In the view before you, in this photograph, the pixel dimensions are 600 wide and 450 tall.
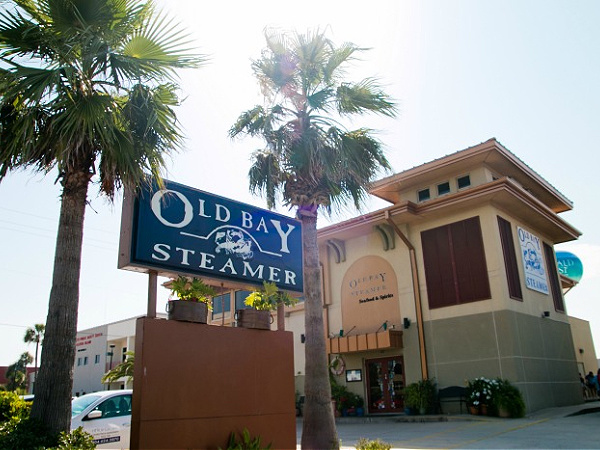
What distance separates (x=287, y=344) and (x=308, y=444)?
11.2 feet

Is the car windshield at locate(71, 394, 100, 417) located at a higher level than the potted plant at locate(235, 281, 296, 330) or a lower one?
lower

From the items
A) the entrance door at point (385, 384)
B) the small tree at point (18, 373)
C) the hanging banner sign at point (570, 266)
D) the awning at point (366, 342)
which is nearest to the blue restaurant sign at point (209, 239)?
the awning at point (366, 342)

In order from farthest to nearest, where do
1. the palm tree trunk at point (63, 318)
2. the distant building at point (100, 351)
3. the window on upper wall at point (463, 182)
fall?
the distant building at point (100, 351), the window on upper wall at point (463, 182), the palm tree trunk at point (63, 318)

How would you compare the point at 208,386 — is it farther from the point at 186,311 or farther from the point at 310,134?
the point at 310,134

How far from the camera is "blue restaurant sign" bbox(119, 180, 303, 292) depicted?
691 cm

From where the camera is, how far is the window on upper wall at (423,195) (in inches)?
868

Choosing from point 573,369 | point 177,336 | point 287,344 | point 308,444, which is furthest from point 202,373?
point 573,369

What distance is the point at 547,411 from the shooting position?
59.6 ft

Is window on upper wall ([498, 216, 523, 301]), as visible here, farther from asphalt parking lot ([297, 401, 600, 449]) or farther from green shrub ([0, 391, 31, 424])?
green shrub ([0, 391, 31, 424])

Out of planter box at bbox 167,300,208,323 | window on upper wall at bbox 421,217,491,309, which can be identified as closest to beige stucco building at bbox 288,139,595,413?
window on upper wall at bbox 421,217,491,309

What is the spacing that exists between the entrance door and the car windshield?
43.1 ft

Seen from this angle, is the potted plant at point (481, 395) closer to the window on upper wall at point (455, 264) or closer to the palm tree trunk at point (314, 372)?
the window on upper wall at point (455, 264)

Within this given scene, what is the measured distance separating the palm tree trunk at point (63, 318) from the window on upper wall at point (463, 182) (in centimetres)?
1656

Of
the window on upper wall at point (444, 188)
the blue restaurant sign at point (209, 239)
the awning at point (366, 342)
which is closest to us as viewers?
the blue restaurant sign at point (209, 239)
